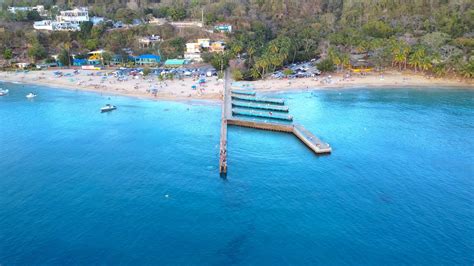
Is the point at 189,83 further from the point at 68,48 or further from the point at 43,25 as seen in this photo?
the point at 43,25

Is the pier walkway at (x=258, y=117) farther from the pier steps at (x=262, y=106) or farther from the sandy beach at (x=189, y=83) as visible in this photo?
the sandy beach at (x=189, y=83)

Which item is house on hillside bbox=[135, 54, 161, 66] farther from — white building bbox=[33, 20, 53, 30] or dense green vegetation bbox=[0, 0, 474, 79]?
white building bbox=[33, 20, 53, 30]

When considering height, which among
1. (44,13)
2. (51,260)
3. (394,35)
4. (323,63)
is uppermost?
(44,13)

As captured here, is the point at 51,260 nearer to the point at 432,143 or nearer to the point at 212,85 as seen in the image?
the point at 432,143

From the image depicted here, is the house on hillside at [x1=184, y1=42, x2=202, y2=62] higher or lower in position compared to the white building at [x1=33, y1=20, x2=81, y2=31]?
lower

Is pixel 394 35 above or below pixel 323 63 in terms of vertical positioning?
above

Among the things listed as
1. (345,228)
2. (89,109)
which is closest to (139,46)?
(89,109)

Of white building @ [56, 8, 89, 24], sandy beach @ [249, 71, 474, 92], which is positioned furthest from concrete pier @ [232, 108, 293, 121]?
white building @ [56, 8, 89, 24]
